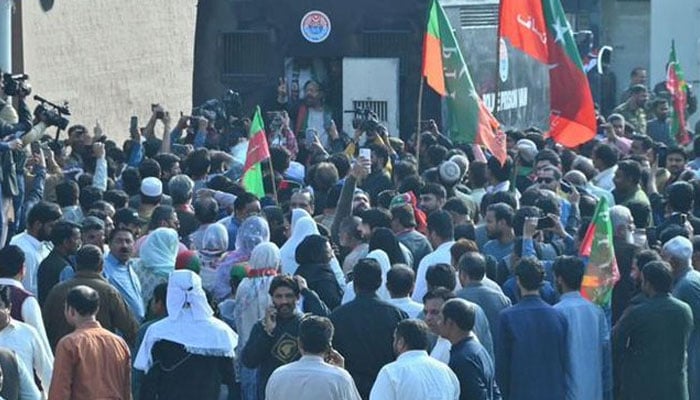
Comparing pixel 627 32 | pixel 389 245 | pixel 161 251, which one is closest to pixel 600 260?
pixel 389 245

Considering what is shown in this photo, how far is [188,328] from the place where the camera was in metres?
11.4

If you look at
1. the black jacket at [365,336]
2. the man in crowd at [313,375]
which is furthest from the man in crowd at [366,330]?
the man in crowd at [313,375]

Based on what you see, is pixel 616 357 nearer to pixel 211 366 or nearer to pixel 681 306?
pixel 681 306

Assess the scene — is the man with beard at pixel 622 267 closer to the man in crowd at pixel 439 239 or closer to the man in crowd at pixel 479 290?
the man in crowd at pixel 439 239

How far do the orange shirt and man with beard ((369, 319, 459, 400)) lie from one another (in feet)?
4.93

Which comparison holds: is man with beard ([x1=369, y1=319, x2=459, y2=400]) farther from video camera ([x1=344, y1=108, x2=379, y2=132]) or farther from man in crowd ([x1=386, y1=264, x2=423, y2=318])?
video camera ([x1=344, y1=108, x2=379, y2=132])

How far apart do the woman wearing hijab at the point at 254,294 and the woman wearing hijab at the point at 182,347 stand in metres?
0.97

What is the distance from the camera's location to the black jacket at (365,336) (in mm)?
11703

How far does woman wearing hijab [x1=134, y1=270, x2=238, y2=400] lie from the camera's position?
11.4m

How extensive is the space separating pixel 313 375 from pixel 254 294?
221 cm

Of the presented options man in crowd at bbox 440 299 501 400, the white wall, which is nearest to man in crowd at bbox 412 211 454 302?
man in crowd at bbox 440 299 501 400

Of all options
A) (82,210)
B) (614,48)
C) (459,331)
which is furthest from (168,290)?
(614,48)

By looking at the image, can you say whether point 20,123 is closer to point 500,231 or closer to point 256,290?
point 500,231

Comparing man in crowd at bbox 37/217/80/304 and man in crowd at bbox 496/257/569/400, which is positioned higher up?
man in crowd at bbox 37/217/80/304
